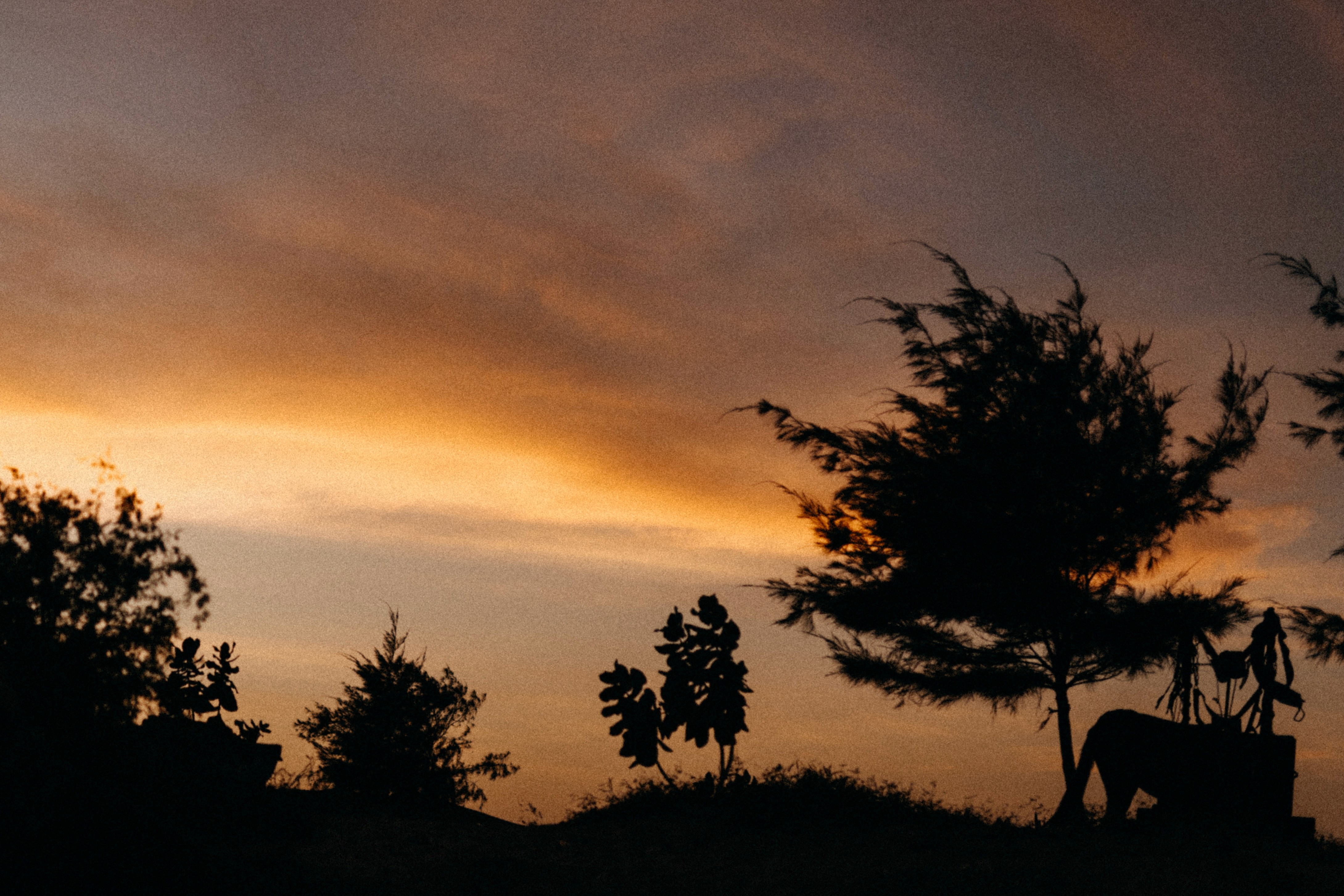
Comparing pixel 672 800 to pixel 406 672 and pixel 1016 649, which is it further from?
pixel 406 672

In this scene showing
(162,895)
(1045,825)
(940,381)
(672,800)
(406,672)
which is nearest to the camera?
(162,895)

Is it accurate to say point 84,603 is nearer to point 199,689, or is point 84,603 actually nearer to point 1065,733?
point 199,689

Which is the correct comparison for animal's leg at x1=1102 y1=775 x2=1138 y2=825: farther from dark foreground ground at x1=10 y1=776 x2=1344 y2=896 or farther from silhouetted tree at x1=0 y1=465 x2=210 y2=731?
silhouetted tree at x1=0 y1=465 x2=210 y2=731

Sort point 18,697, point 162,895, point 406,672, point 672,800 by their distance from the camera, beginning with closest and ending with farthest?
1. point 162,895
2. point 18,697
3. point 672,800
4. point 406,672

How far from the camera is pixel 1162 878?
10.8 metres

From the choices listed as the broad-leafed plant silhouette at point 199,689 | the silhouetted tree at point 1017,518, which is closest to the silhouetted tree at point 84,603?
the broad-leafed plant silhouette at point 199,689

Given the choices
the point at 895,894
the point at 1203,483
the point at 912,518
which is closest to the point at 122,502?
the point at 912,518

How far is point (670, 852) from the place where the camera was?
14.1m

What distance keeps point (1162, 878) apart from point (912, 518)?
33.5 ft

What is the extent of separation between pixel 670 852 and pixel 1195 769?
6747mm

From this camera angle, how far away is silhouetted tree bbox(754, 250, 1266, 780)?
1994 centimetres

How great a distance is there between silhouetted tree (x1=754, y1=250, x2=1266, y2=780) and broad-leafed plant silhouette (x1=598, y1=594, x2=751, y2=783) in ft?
15.7

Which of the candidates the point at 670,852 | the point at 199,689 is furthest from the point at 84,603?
the point at 670,852

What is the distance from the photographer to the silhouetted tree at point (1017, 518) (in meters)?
19.9
